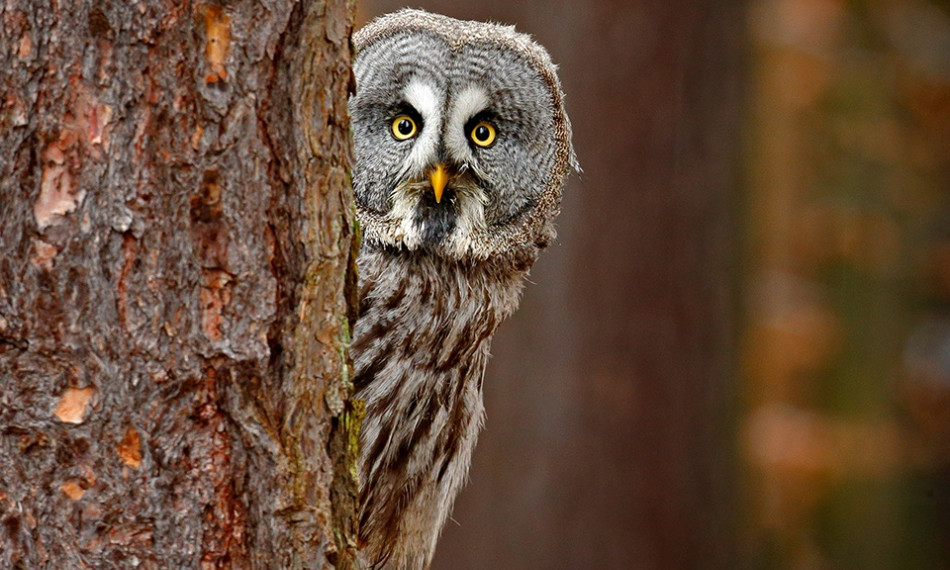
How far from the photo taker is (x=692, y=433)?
342 centimetres

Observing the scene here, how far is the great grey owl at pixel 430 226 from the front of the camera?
1.93m

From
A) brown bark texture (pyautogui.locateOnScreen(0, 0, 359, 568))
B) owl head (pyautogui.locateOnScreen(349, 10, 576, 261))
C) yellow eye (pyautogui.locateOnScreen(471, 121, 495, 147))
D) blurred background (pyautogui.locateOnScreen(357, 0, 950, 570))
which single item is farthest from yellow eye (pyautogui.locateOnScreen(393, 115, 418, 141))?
blurred background (pyautogui.locateOnScreen(357, 0, 950, 570))

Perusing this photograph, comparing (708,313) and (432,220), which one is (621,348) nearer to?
(708,313)

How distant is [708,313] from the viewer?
11.2 feet

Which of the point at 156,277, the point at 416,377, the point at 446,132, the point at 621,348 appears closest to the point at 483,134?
the point at 446,132

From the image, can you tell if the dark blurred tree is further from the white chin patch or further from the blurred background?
the white chin patch

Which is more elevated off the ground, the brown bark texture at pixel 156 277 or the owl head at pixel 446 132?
the owl head at pixel 446 132

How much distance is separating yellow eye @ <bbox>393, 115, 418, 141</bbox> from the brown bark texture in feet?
2.76

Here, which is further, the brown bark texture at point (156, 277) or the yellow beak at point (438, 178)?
the yellow beak at point (438, 178)

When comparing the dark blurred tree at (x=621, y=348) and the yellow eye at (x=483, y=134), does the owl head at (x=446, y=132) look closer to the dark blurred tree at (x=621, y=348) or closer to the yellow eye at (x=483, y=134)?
the yellow eye at (x=483, y=134)

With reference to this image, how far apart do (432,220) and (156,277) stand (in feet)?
3.14

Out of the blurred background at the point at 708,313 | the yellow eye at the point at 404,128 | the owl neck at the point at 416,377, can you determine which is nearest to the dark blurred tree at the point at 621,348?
the blurred background at the point at 708,313

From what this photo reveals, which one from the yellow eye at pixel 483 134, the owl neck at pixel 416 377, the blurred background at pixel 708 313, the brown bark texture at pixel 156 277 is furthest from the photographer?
the blurred background at pixel 708 313

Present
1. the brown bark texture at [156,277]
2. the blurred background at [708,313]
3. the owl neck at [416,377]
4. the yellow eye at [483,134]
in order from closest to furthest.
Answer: the brown bark texture at [156,277] → the owl neck at [416,377] → the yellow eye at [483,134] → the blurred background at [708,313]
